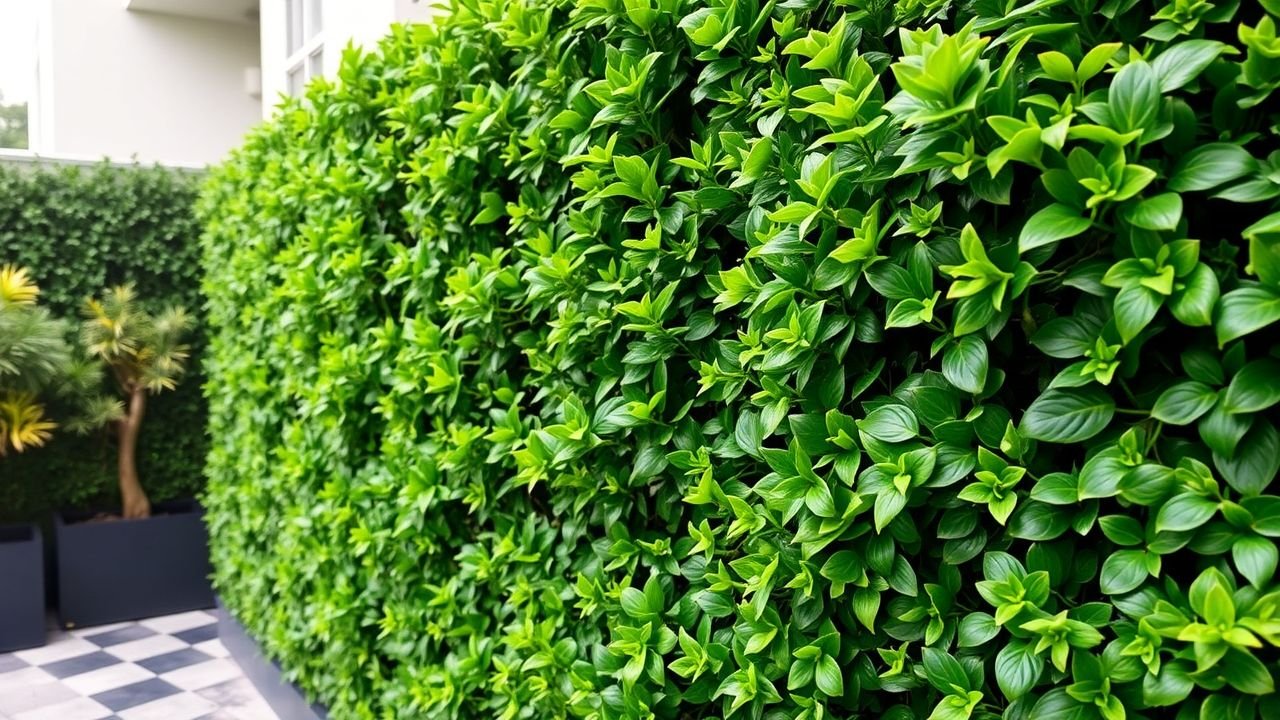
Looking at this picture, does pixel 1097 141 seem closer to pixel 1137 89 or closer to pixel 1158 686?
pixel 1137 89

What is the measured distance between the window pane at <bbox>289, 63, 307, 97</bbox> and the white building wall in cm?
5

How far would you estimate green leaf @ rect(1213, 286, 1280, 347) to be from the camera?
927mm

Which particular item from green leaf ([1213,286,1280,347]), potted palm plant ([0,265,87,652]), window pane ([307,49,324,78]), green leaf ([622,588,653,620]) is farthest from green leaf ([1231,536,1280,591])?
window pane ([307,49,324,78])

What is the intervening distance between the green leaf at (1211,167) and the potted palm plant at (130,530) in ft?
20.3

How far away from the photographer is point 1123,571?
42.3 inches

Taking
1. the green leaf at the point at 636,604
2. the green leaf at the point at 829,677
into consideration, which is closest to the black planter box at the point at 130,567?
the green leaf at the point at 636,604

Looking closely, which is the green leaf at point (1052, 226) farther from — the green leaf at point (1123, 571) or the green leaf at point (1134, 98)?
the green leaf at point (1123, 571)

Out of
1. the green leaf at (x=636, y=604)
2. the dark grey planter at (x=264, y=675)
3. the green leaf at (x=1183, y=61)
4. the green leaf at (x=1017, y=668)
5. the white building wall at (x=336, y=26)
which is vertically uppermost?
the white building wall at (x=336, y=26)

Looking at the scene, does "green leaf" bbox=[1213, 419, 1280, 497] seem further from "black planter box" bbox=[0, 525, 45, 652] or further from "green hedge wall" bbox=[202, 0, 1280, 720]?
"black planter box" bbox=[0, 525, 45, 652]

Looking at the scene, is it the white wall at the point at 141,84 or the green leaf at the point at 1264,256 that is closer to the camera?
the green leaf at the point at 1264,256

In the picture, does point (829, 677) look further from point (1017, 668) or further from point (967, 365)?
point (967, 365)

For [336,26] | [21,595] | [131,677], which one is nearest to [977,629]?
[131,677]

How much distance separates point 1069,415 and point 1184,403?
0.42ft

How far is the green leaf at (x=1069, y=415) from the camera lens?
1096mm
